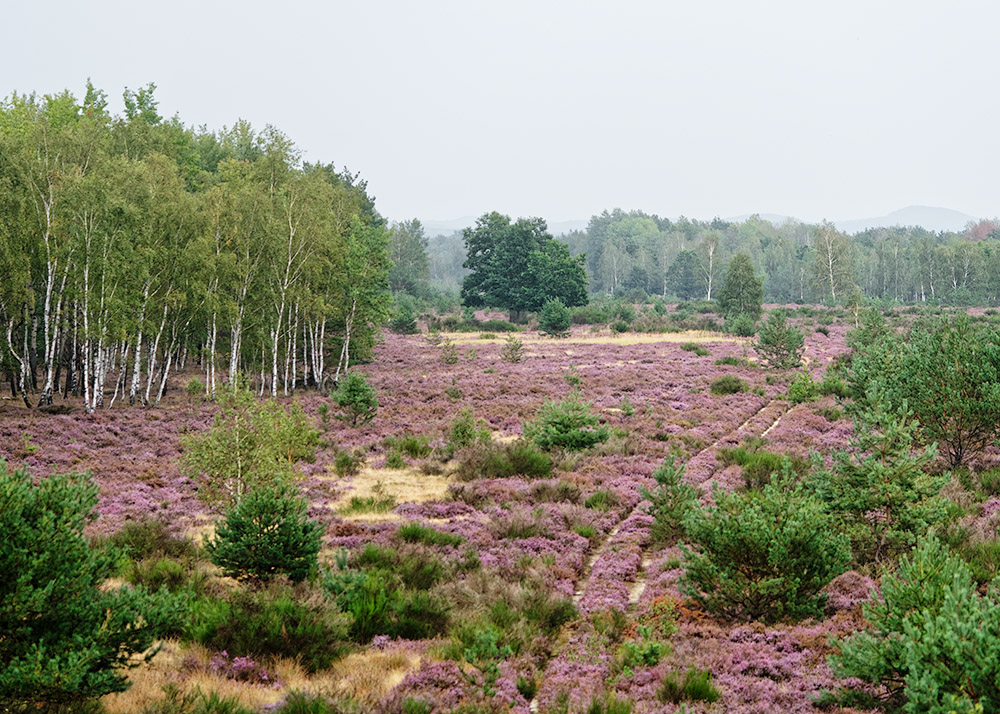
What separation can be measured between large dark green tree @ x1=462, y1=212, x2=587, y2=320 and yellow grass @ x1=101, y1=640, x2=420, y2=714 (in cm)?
6296

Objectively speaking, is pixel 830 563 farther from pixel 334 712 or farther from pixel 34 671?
pixel 34 671

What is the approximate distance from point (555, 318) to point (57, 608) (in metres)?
59.0

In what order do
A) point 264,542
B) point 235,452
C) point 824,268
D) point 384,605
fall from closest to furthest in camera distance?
point 384,605
point 264,542
point 235,452
point 824,268

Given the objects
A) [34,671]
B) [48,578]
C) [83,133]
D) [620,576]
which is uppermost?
[83,133]

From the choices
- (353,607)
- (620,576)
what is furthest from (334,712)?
(620,576)

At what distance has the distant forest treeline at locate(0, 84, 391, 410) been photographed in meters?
26.5

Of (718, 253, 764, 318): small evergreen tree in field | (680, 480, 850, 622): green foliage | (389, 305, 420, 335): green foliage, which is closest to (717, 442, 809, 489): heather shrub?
(680, 480, 850, 622): green foliage

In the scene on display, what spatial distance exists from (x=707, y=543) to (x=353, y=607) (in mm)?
5204

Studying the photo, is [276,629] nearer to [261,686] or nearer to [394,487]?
[261,686]

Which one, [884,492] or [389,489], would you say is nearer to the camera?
[884,492]

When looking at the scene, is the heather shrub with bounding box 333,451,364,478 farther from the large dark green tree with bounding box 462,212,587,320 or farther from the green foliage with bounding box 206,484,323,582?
the large dark green tree with bounding box 462,212,587,320

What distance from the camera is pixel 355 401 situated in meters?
26.1

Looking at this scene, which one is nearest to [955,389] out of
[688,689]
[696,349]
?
[688,689]

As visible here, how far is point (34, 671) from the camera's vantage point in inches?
228
